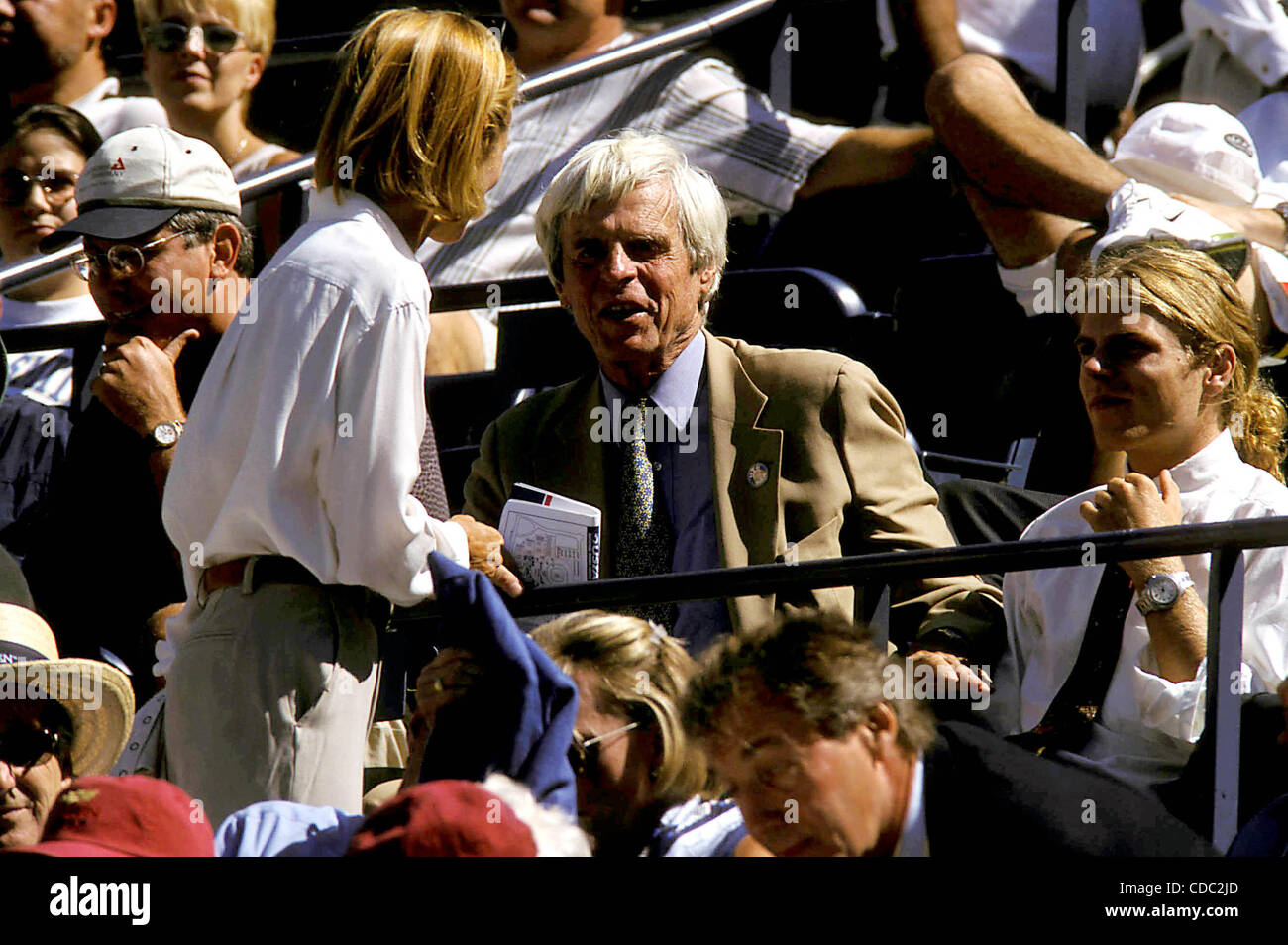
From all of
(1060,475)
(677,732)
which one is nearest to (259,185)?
(1060,475)

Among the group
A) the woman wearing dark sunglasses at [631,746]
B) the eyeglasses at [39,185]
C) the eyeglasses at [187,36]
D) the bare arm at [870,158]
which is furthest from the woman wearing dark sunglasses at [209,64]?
the woman wearing dark sunglasses at [631,746]

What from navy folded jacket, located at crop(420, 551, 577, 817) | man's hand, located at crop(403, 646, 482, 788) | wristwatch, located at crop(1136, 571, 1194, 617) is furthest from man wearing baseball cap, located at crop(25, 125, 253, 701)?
wristwatch, located at crop(1136, 571, 1194, 617)

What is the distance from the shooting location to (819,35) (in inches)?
235

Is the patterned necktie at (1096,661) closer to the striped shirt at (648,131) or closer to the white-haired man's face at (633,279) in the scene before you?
the white-haired man's face at (633,279)

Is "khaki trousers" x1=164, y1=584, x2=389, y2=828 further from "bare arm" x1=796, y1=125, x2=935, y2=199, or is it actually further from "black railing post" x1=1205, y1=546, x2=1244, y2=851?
"bare arm" x1=796, y1=125, x2=935, y2=199

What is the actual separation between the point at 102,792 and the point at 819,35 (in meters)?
4.07

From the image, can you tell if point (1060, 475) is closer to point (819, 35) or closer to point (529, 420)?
point (529, 420)

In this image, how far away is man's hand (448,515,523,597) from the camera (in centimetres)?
302

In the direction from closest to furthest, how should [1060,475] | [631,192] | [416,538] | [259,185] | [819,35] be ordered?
[416,538]
[631,192]
[1060,475]
[259,185]
[819,35]

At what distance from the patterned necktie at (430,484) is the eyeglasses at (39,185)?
2.63 metres

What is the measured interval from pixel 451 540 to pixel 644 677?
1.24 feet

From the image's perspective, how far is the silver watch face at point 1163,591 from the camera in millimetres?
3143

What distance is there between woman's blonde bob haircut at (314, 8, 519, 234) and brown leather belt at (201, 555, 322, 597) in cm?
61

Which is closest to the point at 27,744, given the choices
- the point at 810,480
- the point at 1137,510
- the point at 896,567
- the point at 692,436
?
the point at 692,436
